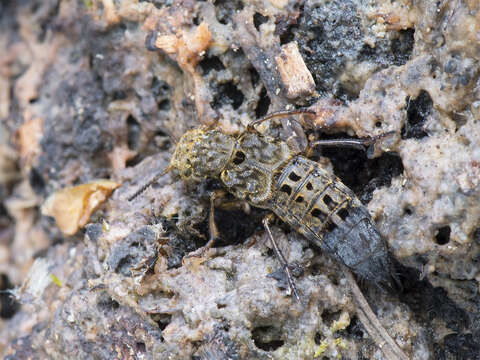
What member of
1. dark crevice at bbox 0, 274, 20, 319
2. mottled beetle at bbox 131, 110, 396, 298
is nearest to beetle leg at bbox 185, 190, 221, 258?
mottled beetle at bbox 131, 110, 396, 298

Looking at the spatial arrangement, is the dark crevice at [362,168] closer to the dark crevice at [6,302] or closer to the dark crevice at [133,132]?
the dark crevice at [133,132]

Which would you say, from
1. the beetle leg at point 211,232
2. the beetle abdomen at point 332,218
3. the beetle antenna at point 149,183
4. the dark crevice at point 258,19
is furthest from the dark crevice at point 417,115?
the beetle antenna at point 149,183

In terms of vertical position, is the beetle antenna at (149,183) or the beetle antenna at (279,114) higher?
the beetle antenna at (279,114)

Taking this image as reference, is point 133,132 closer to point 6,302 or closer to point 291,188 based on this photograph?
point 291,188

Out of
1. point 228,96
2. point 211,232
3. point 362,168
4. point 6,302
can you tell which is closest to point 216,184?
point 211,232

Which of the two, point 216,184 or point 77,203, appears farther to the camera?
point 77,203

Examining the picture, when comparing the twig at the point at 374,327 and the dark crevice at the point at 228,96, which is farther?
the dark crevice at the point at 228,96

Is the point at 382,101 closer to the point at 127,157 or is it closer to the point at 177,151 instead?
the point at 177,151

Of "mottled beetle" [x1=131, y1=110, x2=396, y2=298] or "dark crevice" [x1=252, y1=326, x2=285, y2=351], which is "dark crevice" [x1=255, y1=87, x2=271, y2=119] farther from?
"dark crevice" [x1=252, y1=326, x2=285, y2=351]
